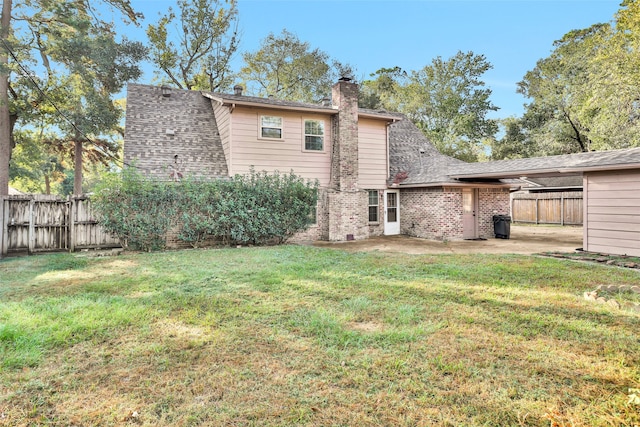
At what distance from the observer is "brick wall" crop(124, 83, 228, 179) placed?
11.5m

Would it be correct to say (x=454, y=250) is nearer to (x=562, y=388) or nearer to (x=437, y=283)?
(x=437, y=283)

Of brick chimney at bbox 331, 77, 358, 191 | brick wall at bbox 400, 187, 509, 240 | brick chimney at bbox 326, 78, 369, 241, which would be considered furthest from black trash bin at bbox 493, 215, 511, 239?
brick chimney at bbox 331, 77, 358, 191

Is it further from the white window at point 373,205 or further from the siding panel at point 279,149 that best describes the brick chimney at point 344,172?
the white window at point 373,205

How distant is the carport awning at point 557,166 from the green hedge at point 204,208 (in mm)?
5918

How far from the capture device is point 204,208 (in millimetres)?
10430

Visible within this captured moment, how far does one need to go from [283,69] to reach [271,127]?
1461cm

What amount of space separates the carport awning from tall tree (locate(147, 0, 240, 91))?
16288mm

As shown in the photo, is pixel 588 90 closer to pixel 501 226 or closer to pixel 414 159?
pixel 414 159

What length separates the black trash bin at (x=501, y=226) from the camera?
14016 mm

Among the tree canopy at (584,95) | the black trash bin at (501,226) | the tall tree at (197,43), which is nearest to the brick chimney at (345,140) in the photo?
the black trash bin at (501,226)

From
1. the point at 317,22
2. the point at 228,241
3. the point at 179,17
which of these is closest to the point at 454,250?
the point at 228,241

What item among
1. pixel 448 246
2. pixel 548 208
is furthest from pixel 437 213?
pixel 548 208

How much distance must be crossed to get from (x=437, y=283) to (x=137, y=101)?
12510mm

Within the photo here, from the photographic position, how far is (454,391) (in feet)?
8.78
